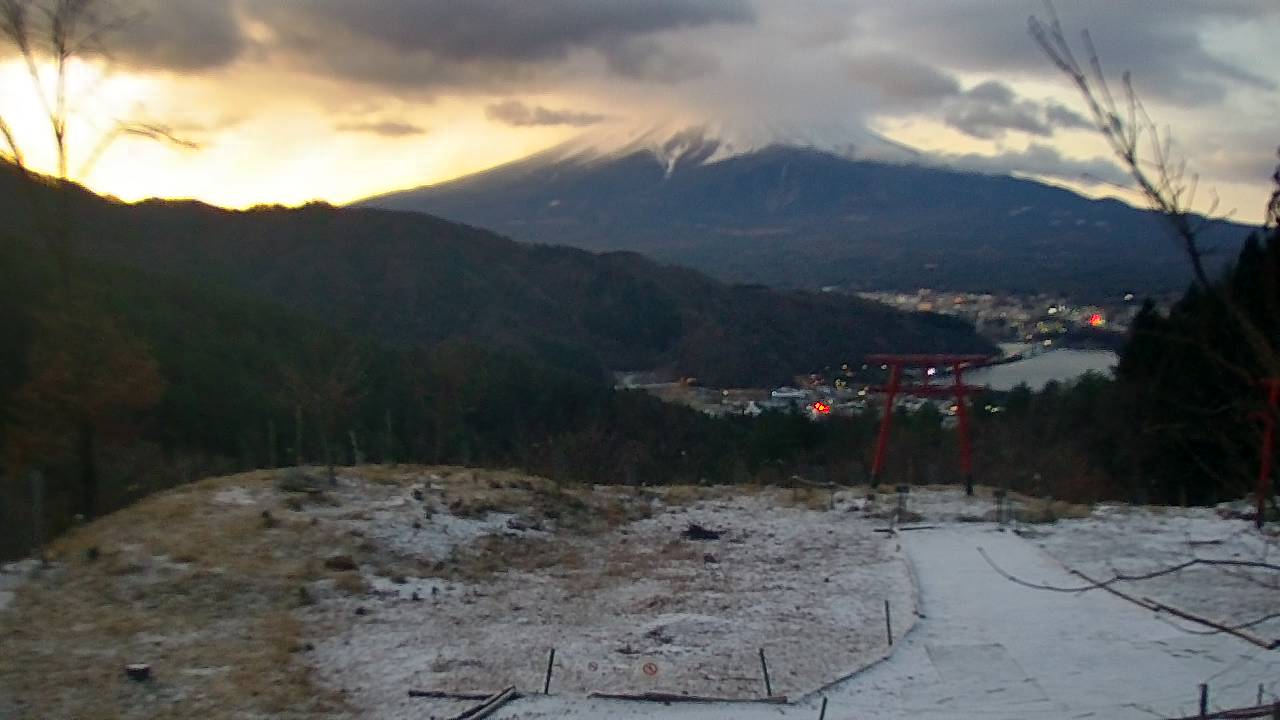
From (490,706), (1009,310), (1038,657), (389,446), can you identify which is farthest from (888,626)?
(1009,310)

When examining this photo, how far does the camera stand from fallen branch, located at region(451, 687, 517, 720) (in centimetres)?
598

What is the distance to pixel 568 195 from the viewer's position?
632 feet

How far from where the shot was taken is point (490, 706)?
6121mm

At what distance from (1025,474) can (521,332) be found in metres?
40.2

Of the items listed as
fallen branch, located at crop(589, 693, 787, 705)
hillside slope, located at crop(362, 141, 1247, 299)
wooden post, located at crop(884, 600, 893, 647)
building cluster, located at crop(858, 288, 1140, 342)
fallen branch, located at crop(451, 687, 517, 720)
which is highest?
hillside slope, located at crop(362, 141, 1247, 299)

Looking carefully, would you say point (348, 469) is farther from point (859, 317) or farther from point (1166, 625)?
point (859, 317)

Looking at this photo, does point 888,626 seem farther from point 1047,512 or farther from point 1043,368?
point 1043,368

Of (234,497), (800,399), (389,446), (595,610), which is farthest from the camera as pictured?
(800,399)

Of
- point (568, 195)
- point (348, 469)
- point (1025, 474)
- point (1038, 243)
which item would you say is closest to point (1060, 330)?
point (1025, 474)

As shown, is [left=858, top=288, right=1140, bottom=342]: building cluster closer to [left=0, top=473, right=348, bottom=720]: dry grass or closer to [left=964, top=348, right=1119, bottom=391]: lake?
[left=964, top=348, right=1119, bottom=391]: lake

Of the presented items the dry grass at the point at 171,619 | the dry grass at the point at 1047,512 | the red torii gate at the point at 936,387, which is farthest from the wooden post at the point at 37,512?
the dry grass at the point at 1047,512

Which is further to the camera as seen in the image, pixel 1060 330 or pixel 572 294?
pixel 572 294

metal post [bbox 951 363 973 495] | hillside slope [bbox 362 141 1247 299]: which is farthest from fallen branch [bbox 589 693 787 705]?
hillside slope [bbox 362 141 1247 299]

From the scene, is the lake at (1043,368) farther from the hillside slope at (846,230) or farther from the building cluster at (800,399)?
the hillside slope at (846,230)
